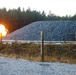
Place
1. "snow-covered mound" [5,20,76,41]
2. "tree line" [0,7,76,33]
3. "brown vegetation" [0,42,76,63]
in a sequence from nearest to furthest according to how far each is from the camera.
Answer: "brown vegetation" [0,42,76,63] → "snow-covered mound" [5,20,76,41] → "tree line" [0,7,76,33]

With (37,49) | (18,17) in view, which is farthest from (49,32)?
(18,17)

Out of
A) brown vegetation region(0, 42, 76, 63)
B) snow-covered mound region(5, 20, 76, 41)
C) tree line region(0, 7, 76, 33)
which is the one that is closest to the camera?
brown vegetation region(0, 42, 76, 63)

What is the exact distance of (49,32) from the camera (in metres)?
47.0

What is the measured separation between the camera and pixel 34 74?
46.0 ft

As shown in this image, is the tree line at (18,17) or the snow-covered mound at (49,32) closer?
the snow-covered mound at (49,32)

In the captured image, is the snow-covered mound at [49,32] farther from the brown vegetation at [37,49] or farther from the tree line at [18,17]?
the tree line at [18,17]

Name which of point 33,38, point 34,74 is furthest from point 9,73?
point 33,38

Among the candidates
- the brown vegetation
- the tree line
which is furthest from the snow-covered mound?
the tree line

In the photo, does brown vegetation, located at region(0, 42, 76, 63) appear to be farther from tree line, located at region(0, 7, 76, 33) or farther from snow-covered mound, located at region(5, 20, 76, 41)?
tree line, located at region(0, 7, 76, 33)

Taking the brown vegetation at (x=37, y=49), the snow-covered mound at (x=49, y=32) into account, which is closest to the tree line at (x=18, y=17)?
the snow-covered mound at (x=49, y=32)

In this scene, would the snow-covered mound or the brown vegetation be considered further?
the snow-covered mound

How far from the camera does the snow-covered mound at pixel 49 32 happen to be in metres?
43.9

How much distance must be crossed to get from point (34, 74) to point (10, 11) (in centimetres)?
6518

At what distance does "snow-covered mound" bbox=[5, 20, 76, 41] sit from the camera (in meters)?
43.9
